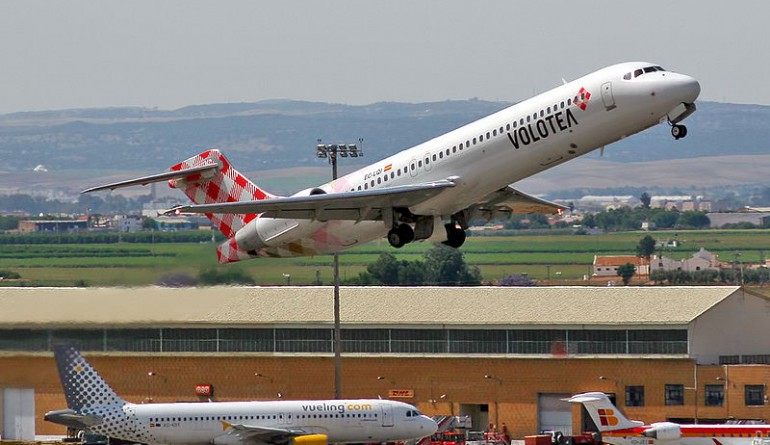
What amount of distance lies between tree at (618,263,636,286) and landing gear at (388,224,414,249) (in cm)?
8603

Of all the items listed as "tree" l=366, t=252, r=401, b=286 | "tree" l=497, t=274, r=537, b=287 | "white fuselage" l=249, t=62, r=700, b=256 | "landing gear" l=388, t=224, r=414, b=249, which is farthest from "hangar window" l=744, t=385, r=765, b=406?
"tree" l=497, t=274, r=537, b=287

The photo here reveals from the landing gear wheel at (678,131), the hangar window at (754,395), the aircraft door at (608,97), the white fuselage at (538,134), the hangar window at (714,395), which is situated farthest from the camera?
the hangar window at (714,395)

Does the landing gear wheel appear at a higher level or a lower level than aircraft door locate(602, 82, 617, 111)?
lower

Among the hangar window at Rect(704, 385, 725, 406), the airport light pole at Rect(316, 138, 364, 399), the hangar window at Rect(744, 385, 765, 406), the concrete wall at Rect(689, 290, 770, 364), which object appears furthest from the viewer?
the concrete wall at Rect(689, 290, 770, 364)

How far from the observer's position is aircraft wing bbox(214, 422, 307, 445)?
5831 centimetres

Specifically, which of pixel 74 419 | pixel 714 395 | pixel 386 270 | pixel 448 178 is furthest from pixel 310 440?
pixel 386 270

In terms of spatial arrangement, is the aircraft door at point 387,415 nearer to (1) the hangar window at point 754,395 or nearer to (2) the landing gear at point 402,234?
(2) the landing gear at point 402,234

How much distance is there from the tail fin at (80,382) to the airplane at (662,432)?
1860 centimetres

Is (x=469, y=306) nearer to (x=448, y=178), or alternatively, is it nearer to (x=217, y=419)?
(x=217, y=419)

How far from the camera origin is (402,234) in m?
48.4

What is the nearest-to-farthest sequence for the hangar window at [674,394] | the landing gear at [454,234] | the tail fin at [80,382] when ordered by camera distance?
the landing gear at [454,234]
the tail fin at [80,382]
the hangar window at [674,394]

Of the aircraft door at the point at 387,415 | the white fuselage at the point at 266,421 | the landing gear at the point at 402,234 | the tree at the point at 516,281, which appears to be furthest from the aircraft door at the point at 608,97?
the tree at the point at 516,281

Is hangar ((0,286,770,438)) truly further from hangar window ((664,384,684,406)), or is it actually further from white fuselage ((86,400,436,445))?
white fuselage ((86,400,436,445))

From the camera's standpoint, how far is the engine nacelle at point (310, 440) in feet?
189
